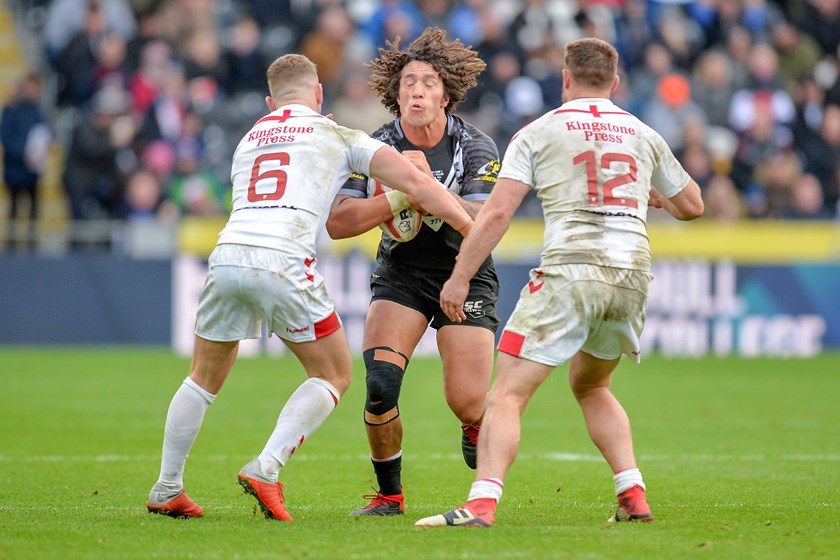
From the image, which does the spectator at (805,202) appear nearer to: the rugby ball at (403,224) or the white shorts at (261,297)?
the rugby ball at (403,224)

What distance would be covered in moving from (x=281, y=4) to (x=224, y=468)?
43.4ft

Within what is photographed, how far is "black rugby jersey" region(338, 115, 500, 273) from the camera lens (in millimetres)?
7547

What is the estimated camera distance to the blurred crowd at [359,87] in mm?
18875

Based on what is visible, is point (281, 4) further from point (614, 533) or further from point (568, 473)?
point (614, 533)

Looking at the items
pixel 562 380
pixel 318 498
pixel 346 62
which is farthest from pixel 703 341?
pixel 318 498

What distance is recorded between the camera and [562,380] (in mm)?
16125

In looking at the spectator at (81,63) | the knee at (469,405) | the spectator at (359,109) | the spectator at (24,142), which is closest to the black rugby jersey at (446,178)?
the knee at (469,405)

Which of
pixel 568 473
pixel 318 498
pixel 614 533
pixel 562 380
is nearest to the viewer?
pixel 614 533

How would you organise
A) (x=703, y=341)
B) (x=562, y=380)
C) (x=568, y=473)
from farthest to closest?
(x=703, y=341) < (x=562, y=380) < (x=568, y=473)

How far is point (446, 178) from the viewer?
7.56 m

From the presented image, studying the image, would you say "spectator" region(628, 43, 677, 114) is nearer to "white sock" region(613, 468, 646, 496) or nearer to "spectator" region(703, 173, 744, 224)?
"spectator" region(703, 173, 744, 224)

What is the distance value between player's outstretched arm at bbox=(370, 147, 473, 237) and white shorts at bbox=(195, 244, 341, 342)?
585 millimetres

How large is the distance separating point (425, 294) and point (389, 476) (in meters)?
1.07

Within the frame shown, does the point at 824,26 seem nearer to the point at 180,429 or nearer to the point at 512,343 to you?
the point at 512,343
